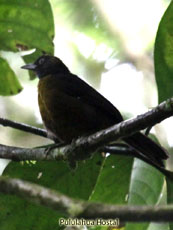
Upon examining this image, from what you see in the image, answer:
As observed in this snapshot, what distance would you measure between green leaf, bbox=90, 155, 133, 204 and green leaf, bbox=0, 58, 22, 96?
2.63 feet

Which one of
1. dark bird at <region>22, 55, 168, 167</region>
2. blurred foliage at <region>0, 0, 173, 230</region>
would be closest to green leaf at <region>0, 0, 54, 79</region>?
blurred foliage at <region>0, 0, 173, 230</region>

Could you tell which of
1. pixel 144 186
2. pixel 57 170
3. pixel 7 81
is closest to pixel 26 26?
pixel 7 81

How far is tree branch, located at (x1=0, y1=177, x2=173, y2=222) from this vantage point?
1499 mm

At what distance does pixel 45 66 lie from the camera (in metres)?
4.56

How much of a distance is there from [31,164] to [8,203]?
283mm

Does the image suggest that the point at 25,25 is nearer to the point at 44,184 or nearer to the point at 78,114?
the point at 78,114

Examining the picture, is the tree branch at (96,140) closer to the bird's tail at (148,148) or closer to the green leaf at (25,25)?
the bird's tail at (148,148)

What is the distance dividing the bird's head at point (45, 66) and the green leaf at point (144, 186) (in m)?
1.58

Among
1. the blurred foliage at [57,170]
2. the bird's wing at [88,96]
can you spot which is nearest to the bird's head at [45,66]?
the bird's wing at [88,96]

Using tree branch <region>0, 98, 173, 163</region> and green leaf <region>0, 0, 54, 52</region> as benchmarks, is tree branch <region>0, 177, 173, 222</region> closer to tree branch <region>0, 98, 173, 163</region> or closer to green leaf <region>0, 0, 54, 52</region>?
tree branch <region>0, 98, 173, 163</region>

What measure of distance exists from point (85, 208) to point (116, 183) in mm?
1582

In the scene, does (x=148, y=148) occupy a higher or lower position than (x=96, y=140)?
lower

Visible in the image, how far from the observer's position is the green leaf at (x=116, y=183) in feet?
10.4

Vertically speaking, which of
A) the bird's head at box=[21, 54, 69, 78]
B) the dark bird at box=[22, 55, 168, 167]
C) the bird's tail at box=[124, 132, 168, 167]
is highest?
the bird's head at box=[21, 54, 69, 78]
